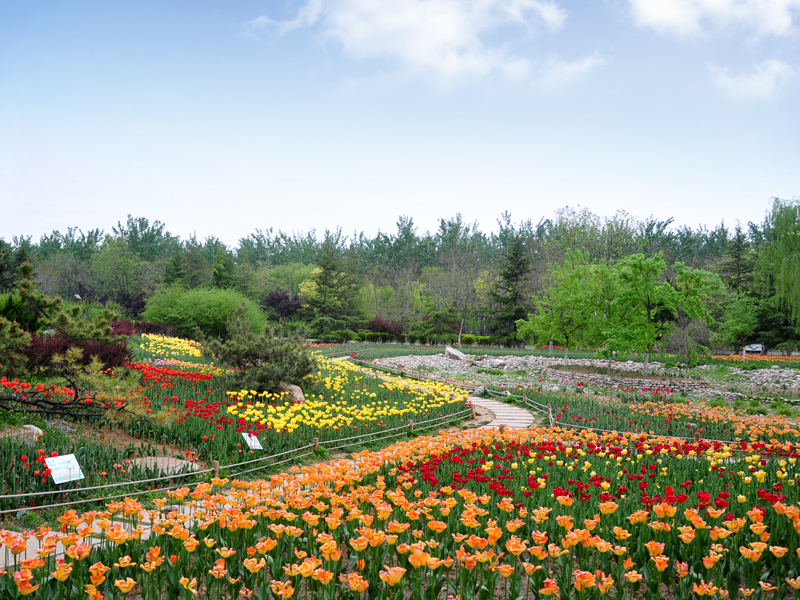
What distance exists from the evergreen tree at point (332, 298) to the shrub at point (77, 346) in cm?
2723

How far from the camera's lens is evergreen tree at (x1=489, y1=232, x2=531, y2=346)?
119ft

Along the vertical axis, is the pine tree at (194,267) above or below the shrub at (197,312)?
above

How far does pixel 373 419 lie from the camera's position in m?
11.1

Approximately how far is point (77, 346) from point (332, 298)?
2966 centimetres

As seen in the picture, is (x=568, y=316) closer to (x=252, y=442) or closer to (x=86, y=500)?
(x=252, y=442)

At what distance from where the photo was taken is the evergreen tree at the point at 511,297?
36.3 m

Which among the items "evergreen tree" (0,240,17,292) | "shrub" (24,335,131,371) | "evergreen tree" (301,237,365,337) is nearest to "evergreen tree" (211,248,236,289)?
"evergreen tree" (301,237,365,337)

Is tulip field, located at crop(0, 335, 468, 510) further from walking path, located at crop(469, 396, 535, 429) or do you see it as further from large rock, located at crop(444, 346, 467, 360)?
large rock, located at crop(444, 346, 467, 360)

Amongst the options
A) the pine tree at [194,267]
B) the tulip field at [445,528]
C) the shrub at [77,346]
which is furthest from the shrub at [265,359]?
the pine tree at [194,267]

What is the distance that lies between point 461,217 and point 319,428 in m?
73.0

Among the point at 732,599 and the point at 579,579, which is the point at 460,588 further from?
the point at 732,599

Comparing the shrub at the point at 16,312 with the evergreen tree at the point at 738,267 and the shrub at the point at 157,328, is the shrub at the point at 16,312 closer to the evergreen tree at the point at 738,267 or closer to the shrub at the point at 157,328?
the shrub at the point at 157,328

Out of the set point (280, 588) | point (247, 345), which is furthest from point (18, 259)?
point (280, 588)

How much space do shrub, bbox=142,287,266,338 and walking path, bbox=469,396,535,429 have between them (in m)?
17.4
